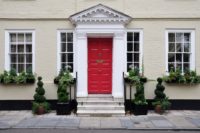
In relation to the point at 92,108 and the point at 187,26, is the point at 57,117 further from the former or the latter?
the point at 187,26

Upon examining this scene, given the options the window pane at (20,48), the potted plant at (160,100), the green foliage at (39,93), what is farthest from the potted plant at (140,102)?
the window pane at (20,48)

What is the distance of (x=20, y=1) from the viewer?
14.6 metres

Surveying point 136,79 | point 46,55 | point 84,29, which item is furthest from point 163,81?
point 46,55

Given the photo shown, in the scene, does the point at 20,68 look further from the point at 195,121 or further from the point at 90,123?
the point at 195,121

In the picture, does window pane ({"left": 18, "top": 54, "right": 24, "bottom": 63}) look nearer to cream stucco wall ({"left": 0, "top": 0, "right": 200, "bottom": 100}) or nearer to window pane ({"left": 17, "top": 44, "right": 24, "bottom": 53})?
window pane ({"left": 17, "top": 44, "right": 24, "bottom": 53})

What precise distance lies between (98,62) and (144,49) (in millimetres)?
2038

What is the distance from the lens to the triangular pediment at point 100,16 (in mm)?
14109

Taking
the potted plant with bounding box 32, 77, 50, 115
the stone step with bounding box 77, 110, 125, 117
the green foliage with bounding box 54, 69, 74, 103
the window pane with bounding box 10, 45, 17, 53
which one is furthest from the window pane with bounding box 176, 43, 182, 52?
the window pane with bounding box 10, 45, 17, 53

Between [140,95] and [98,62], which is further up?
[98,62]

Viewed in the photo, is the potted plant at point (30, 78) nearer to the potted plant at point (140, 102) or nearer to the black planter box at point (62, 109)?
the black planter box at point (62, 109)

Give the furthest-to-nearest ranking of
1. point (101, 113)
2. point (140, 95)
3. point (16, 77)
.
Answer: point (16, 77) → point (140, 95) → point (101, 113)

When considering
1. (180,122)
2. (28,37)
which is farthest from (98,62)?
(180,122)

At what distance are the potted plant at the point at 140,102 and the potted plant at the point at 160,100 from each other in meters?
0.51

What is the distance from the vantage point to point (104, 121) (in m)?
12.2
